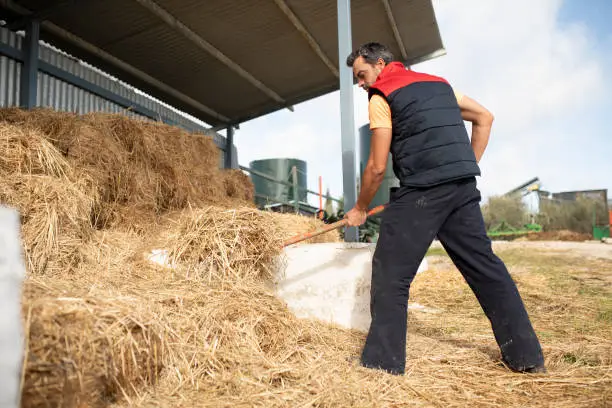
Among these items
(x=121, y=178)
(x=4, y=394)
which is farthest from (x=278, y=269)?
(x=4, y=394)

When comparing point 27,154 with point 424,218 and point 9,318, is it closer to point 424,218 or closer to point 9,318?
point 9,318

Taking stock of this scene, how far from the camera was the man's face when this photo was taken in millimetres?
2186

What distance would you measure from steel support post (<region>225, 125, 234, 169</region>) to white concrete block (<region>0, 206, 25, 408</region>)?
7188 millimetres

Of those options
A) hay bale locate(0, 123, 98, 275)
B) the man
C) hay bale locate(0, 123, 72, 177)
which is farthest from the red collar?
hay bale locate(0, 123, 72, 177)

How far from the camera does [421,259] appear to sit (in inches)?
76.9

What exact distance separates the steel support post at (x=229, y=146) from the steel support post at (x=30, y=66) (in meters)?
3.66

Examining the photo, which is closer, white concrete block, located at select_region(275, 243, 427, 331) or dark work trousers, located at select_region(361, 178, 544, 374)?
dark work trousers, located at select_region(361, 178, 544, 374)

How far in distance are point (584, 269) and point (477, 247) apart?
478 centimetres

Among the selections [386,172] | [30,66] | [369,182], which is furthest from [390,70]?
[386,172]

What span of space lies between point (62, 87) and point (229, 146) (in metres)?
3.20

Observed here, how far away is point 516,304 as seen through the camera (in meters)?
1.96

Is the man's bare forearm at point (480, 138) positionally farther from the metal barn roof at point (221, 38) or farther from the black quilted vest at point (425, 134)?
the metal barn roof at point (221, 38)

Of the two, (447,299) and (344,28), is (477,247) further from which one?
(344,28)

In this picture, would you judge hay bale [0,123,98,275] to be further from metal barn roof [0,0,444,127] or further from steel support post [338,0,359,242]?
metal barn roof [0,0,444,127]
